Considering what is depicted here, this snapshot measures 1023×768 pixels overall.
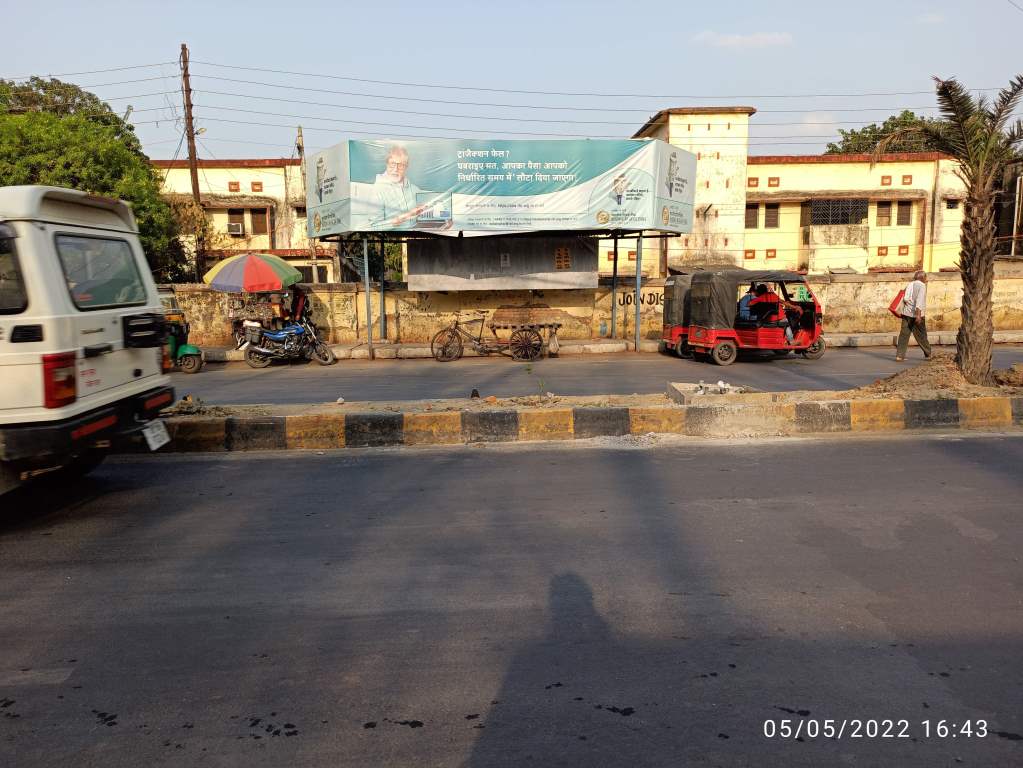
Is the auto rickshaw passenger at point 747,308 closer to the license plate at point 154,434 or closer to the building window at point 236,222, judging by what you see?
the license plate at point 154,434

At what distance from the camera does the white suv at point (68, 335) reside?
4.32m

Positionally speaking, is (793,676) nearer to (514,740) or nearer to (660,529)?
(514,740)

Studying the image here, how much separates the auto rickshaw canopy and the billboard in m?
2.44

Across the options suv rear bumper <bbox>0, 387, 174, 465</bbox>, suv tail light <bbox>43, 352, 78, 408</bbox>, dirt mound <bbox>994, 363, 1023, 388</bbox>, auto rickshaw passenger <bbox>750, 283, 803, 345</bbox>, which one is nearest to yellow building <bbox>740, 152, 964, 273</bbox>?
auto rickshaw passenger <bbox>750, 283, 803, 345</bbox>

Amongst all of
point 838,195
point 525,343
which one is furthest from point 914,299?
point 838,195

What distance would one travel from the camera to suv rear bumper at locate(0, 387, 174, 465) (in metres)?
4.29

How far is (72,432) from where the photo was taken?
14.6 feet

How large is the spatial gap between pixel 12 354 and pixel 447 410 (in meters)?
3.80

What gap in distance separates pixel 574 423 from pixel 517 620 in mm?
3927

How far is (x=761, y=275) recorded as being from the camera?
13578 mm

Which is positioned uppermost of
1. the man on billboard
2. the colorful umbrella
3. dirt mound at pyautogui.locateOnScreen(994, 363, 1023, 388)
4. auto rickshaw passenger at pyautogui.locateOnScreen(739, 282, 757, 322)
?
the man on billboard

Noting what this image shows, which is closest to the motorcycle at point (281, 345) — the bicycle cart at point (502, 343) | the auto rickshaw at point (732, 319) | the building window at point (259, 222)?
the bicycle cart at point (502, 343)

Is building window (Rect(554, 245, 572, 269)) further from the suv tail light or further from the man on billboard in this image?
the suv tail light

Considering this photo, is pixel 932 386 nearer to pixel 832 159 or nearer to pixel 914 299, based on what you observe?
pixel 914 299
